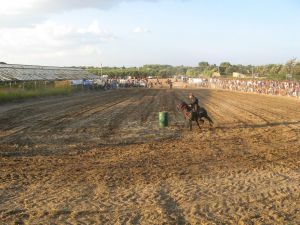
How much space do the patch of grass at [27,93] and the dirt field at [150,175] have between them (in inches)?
757

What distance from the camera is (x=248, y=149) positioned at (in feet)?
47.8

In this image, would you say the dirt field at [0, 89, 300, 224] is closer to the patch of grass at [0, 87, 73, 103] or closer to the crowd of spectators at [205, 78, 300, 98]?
the patch of grass at [0, 87, 73, 103]

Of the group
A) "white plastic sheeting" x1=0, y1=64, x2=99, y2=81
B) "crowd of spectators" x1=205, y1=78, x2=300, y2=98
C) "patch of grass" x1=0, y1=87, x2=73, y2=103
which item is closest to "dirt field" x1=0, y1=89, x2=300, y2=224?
"patch of grass" x1=0, y1=87, x2=73, y2=103

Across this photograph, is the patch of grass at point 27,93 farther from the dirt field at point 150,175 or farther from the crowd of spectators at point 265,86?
the crowd of spectators at point 265,86

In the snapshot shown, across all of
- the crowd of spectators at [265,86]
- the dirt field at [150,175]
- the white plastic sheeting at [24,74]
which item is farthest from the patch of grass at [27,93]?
the crowd of spectators at [265,86]

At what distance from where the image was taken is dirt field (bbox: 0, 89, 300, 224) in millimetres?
8055

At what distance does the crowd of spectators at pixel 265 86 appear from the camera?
46.0 meters

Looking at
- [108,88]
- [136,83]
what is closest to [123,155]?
[108,88]

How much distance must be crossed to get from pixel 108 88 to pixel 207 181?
6365 cm

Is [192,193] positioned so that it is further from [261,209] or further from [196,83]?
[196,83]

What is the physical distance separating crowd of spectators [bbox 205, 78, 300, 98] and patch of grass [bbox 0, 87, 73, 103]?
76.3 feet

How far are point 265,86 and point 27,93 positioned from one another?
27.7m

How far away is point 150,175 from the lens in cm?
1096

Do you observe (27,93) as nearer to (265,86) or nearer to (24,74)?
(24,74)
